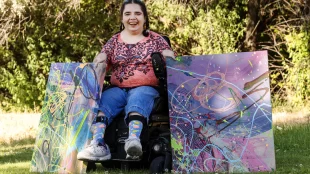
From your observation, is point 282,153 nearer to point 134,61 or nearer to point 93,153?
point 134,61

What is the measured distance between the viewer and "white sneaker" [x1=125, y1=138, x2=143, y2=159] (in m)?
4.96

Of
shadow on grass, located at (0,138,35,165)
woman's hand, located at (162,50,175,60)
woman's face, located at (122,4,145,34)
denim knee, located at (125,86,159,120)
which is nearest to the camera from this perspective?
denim knee, located at (125,86,159,120)

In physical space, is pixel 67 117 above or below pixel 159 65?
below

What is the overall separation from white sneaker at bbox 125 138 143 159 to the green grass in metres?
0.37

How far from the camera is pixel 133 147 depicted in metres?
4.95

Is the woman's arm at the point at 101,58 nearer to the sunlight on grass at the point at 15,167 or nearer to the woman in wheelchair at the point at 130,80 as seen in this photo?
the woman in wheelchair at the point at 130,80

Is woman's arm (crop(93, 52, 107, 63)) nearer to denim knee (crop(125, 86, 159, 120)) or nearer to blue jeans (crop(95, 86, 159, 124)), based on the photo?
blue jeans (crop(95, 86, 159, 124))

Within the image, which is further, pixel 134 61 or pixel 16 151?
pixel 16 151

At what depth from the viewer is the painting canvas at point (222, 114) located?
5152 mm

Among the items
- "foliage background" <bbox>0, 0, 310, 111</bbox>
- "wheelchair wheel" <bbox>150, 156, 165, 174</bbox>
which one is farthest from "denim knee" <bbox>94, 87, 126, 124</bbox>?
"foliage background" <bbox>0, 0, 310, 111</bbox>

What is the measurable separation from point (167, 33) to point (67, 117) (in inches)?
328

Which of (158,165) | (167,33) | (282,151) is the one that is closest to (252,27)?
(167,33)

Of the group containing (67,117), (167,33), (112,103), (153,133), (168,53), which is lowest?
(153,133)

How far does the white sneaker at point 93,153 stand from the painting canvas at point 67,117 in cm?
17
